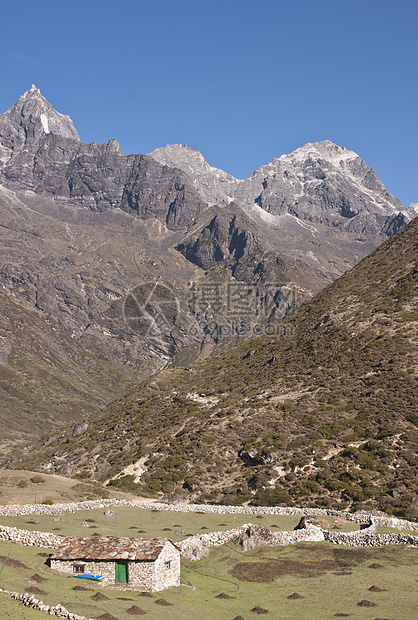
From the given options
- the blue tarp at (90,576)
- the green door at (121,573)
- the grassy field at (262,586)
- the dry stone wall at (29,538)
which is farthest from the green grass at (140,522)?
the green door at (121,573)

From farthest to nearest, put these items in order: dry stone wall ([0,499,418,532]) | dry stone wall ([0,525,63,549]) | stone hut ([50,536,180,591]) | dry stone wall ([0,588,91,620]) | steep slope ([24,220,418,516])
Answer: steep slope ([24,220,418,516]) < dry stone wall ([0,499,418,532]) < dry stone wall ([0,525,63,549]) < stone hut ([50,536,180,591]) < dry stone wall ([0,588,91,620])

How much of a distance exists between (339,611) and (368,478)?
3776cm

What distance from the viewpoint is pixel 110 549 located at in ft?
103

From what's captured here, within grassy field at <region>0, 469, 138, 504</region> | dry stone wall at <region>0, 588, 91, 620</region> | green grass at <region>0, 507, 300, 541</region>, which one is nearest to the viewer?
dry stone wall at <region>0, 588, 91, 620</region>

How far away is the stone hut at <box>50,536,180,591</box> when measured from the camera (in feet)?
98.5

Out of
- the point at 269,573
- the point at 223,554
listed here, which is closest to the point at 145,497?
the point at 223,554

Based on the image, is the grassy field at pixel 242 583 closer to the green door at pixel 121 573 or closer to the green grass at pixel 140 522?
the green grass at pixel 140 522

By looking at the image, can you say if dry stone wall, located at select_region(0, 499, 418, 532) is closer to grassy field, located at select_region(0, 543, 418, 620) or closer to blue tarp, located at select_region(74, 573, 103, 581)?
grassy field, located at select_region(0, 543, 418, 620)

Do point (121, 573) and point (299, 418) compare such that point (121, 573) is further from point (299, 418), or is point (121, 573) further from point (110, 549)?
point (299, 418)

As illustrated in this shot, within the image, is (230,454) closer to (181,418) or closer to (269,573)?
(181,418)

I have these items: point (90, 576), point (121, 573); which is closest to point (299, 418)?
point (121, 573)

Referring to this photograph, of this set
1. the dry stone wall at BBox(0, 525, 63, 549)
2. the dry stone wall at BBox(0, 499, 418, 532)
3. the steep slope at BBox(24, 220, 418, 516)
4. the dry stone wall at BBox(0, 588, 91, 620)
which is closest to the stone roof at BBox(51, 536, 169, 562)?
the dry stone wall at BBox(0, 525, 63, 549)

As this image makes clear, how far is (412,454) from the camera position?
216 ft

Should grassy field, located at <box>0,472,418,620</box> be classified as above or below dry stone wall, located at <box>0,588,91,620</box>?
A: below
